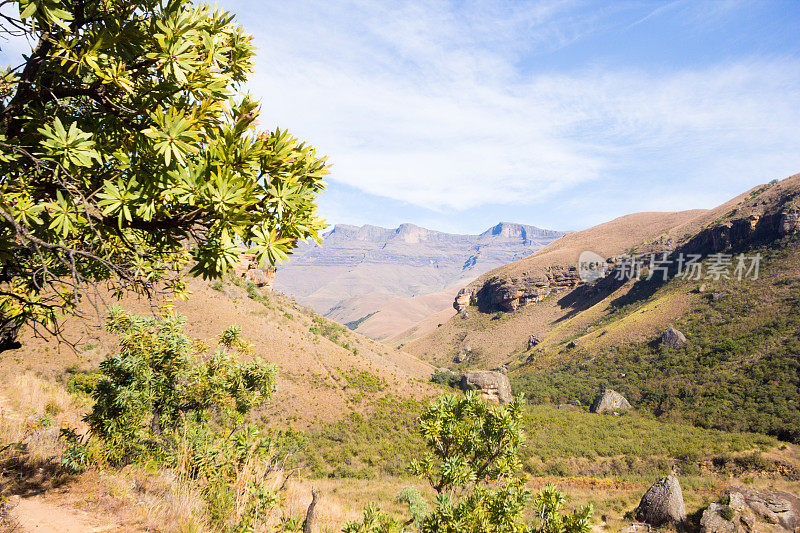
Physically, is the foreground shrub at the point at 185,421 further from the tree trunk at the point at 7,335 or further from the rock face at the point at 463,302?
the rock face at the point at 463,302

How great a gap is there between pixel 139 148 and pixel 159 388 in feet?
23.2

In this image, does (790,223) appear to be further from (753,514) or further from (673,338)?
(753,514)

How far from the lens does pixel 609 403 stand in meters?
42.4

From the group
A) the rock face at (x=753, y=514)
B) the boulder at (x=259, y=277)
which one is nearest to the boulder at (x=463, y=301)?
the boulder at (x=259, y=277)

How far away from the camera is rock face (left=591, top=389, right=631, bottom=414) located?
41797mm

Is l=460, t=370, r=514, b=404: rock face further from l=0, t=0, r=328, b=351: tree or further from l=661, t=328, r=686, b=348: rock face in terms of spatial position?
l=0, t=0, r=328, b=351: tree

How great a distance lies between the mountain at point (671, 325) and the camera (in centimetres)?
3547

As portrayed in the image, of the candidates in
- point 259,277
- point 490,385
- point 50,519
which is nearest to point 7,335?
point 50,519

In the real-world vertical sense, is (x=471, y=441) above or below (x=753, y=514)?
above

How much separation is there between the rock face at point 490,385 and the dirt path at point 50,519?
39.3 m

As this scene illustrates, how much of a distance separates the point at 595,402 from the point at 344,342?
32360 millimetres

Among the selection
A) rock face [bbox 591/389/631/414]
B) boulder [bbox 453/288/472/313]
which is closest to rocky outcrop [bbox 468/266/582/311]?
boulder [bbox 453/288/472/313]

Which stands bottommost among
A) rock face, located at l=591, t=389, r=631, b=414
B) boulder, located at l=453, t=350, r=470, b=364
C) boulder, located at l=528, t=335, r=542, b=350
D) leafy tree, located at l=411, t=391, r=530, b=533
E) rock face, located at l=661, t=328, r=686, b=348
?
boulder, located at l=453, t=350, r=470, b=364

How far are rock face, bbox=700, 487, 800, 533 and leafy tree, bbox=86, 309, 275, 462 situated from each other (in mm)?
21161
